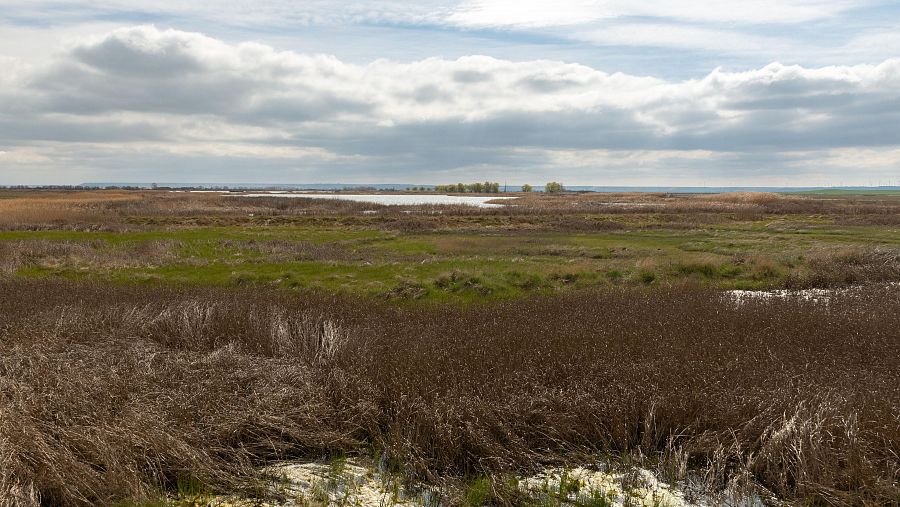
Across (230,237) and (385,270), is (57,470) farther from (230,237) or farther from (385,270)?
(230,237)

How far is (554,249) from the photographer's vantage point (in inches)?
1184

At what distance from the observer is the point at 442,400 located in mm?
7836

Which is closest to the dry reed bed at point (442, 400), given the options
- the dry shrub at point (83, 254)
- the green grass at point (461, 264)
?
the green grass at point (461, 264)

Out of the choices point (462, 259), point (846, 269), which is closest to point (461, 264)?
point (462, 259)

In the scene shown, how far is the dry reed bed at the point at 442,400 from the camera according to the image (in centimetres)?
646

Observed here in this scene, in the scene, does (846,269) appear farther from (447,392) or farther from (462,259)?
(447,392)

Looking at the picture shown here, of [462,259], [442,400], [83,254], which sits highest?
[83,254]

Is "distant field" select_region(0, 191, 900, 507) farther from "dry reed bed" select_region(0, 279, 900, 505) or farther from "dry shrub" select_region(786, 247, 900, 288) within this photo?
"dry shrub" select_region(786, 247, 900, 288)

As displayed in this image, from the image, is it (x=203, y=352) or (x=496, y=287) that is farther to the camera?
(x=496, y=287)

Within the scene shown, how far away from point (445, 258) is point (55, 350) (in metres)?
18.6

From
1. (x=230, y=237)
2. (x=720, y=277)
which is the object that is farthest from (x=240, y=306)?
(x=230, y=237)

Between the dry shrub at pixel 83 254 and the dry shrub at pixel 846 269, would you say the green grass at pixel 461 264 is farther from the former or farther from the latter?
the dry shrub at pixel 846 269

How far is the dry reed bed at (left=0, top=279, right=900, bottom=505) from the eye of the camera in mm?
6465

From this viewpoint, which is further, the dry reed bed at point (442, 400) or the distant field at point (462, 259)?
the distant field at point (462, 259)
